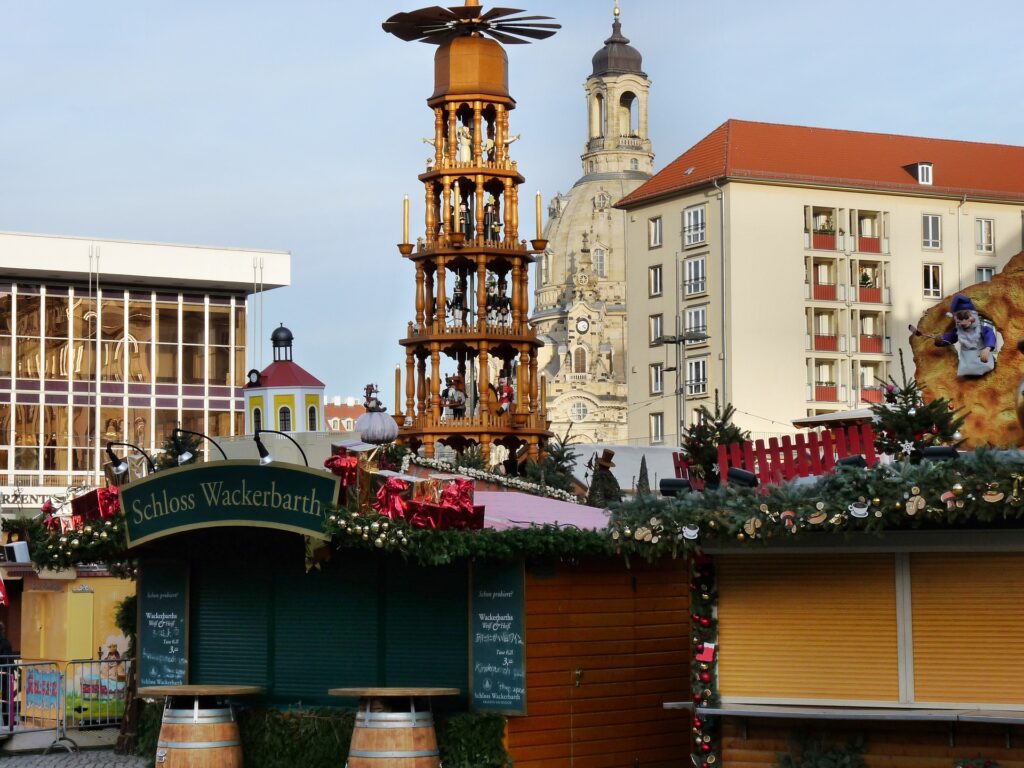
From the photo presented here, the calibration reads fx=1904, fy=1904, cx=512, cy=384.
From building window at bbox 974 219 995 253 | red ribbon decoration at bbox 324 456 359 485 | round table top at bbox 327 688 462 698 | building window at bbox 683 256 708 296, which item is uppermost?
building window at bbox 974 219 995 253

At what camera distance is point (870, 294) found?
288 feet

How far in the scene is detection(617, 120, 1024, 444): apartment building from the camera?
8488 centimetres

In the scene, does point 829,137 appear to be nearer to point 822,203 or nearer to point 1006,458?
point 822,203

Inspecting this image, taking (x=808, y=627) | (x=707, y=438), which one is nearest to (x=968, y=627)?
(x=808, y=627)

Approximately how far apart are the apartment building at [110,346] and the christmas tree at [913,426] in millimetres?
56915

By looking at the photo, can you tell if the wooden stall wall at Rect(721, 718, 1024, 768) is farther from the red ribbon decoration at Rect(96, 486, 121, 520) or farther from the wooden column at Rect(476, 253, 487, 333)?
the wooden column at Rect(476, 253, 487, 333)

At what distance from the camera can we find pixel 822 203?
86812 millimetres

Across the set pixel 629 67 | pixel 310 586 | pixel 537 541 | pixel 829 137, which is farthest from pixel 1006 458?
→ pixel 629 67

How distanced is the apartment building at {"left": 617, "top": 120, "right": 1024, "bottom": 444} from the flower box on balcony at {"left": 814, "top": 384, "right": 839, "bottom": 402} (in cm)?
6

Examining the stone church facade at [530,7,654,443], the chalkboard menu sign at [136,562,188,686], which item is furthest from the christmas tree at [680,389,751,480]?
the stone church facade at [530,7,654,443]

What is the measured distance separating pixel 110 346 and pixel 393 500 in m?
57.1

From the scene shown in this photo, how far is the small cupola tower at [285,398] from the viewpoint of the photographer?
167 ft

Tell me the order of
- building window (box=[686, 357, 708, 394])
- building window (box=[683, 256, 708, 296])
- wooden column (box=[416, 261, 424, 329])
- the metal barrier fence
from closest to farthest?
the metal barrier fence
wooden column (box=[416, 261, 424, 329])
building window (box=[686, 357, 708, 394])
building window (box=[683, 256, 708, 296])

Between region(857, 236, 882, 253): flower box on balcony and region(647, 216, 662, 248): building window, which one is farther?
region(647, 216, 662, 248): building window
